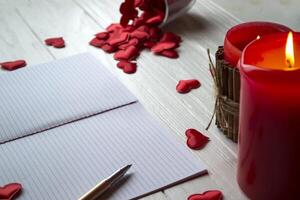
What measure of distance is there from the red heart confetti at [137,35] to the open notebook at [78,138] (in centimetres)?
6

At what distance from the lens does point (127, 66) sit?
2.47 feet

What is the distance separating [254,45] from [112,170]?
204mm

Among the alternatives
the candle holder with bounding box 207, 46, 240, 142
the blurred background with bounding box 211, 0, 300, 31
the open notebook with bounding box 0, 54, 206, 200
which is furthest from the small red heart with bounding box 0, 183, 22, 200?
the blurred background with bounding box 211, 0, 300, 31

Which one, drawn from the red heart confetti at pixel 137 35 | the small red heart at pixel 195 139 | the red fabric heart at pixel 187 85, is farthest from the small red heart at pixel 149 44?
the small red heart at pixel 195 139

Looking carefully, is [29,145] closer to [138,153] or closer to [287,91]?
[138,153]

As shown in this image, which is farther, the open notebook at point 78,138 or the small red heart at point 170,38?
the small red heart at point 170,38

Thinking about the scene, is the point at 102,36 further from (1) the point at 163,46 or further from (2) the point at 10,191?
(2) the point at 10,191

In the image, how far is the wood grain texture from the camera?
0.57 metres

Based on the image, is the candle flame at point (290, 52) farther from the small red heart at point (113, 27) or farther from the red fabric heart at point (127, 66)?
the small red heart at point (113, 27)

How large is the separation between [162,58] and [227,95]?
216 millimetres

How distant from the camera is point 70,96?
0.70 metres

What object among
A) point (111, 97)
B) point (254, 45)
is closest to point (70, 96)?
point (111, 97)

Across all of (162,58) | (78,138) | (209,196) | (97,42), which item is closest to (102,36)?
(97,42)

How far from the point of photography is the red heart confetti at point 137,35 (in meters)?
0.78
